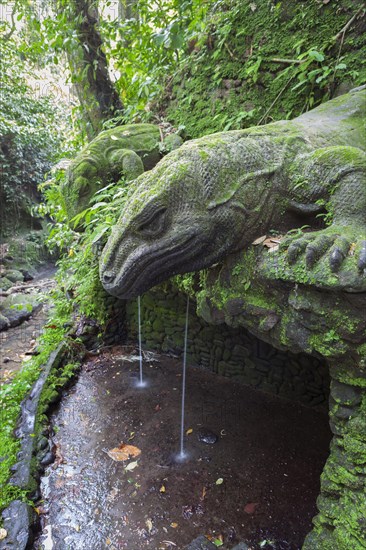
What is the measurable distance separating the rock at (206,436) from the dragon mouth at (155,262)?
2.13m

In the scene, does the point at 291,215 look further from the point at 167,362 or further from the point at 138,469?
the point at 167,362

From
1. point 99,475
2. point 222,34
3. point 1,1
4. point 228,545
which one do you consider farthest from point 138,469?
point 1,1

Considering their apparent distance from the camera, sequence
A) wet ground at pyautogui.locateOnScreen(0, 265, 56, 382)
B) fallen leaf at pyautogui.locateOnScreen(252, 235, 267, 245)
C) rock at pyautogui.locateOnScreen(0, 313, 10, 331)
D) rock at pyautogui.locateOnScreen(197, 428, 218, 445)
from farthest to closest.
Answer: rock at pyautogui.locateOnScreen(0, 313, 10, 331) → wet ground at pyautogui.locateOnScreen(0, 265, 56, 382) → rock at pyautogui.locateOnScreen(197, 428, 218, 445) → fallen leaf at pyautogui.locateOnScreen(252, 235, 267, 245)

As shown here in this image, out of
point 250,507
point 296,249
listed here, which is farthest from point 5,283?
point 296,249

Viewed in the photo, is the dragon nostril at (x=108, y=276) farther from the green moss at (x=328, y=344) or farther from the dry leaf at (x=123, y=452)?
the dry leaf at (x=123, y=452)

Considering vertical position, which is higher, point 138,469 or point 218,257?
point 218,257

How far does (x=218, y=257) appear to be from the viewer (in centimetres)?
228

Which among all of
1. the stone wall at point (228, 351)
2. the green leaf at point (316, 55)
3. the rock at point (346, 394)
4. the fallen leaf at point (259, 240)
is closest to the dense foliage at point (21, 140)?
Result: the stone wall at point (228, 351)

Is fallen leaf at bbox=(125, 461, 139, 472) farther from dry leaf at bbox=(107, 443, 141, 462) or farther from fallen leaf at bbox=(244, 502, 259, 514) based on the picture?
fallen leaf at bbox=(244, 502, 259, 514)

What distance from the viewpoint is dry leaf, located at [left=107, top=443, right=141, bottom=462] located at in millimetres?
3625

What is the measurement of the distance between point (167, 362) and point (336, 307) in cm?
365

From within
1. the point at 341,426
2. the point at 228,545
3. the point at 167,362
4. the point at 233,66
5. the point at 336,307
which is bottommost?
the point at 228,545

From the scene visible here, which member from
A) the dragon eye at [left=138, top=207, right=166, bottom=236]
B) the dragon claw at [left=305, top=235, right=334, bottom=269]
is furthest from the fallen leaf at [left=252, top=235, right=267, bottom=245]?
the dragon eye at [left=138, top=207, right=166, bottom=236]

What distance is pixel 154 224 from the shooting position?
2141 mm
